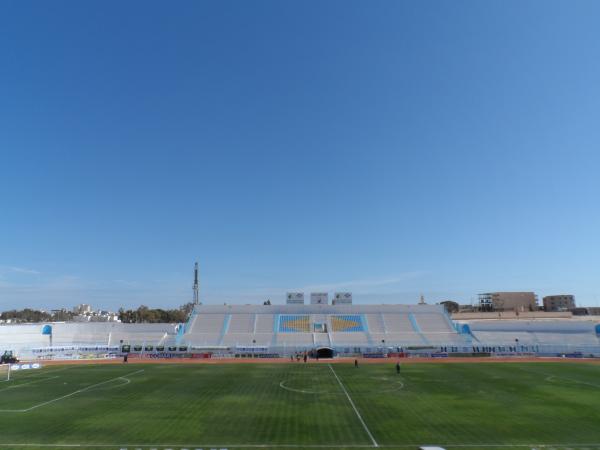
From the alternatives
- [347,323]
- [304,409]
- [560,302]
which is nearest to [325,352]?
[347,323]

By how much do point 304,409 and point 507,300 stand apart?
6636 inches

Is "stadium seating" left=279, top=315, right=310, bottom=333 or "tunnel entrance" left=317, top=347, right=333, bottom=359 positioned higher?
"stadium seating" left=279, top=315, right=310, bottom=333

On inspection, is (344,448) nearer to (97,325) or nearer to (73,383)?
(73,383)

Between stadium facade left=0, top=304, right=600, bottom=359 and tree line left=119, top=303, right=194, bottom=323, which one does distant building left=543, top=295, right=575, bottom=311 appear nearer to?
stadium facade left=0, top=304, right=600, bottom=359

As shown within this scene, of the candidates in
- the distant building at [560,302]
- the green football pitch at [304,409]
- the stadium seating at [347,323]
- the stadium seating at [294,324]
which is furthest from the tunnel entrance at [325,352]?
the distant building at [560,302]

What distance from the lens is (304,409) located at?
28.9 m

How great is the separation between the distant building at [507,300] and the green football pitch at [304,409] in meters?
130

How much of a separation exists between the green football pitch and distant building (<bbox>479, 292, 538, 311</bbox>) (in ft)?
425

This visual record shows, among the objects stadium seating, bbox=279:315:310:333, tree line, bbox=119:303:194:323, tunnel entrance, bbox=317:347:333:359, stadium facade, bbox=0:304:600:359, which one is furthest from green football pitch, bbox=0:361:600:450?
tree line, bbox=119:303:194:323

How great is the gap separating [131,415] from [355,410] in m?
15.6

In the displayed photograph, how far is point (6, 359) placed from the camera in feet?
201

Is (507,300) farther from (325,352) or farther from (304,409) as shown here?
(304,409)

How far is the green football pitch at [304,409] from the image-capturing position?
865 inches

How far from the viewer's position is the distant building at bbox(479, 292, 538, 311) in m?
167
